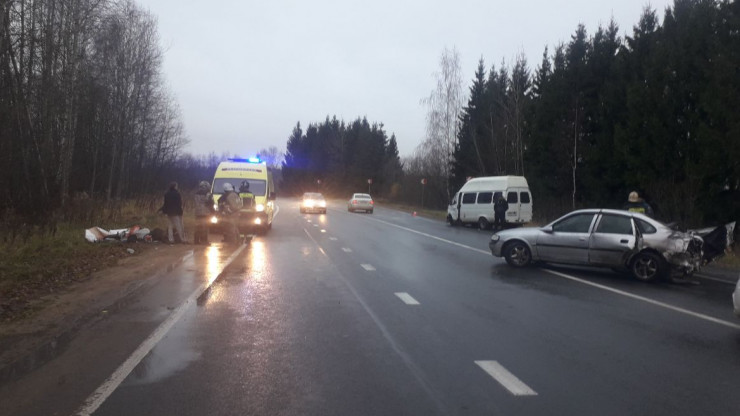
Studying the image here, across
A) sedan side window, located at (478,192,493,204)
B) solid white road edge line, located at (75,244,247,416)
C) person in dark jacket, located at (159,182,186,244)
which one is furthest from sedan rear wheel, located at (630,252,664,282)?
sedan side window, located at (478,192,493,204)

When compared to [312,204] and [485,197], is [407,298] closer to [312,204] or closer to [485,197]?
[485,197]

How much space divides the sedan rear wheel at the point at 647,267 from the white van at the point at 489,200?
58.5 feet

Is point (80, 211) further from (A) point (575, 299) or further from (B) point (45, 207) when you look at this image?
(A) point (575, 299)

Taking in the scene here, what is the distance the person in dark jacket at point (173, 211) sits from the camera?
18469 mm

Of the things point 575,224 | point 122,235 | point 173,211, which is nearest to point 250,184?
point 173,211

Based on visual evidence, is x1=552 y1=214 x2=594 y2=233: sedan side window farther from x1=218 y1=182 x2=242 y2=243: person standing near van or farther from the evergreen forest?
x1=218 y1=182 x2=242 y2=243: person standing near van

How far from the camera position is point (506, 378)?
581 centimetres


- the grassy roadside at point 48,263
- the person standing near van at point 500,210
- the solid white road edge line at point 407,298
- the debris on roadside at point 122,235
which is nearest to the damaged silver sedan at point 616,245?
the solid white road edge line at point 407,298

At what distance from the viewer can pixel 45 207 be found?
59.4ft

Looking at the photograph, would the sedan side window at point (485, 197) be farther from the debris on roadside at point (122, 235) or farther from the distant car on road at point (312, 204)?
the distant car on road at point (312, 204)

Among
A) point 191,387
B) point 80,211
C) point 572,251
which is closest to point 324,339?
point 191,387

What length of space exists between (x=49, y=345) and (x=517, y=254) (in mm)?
10320

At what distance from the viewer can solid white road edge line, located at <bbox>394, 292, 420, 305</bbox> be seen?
388 inches

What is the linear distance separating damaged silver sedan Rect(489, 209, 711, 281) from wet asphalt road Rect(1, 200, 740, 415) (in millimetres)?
438
